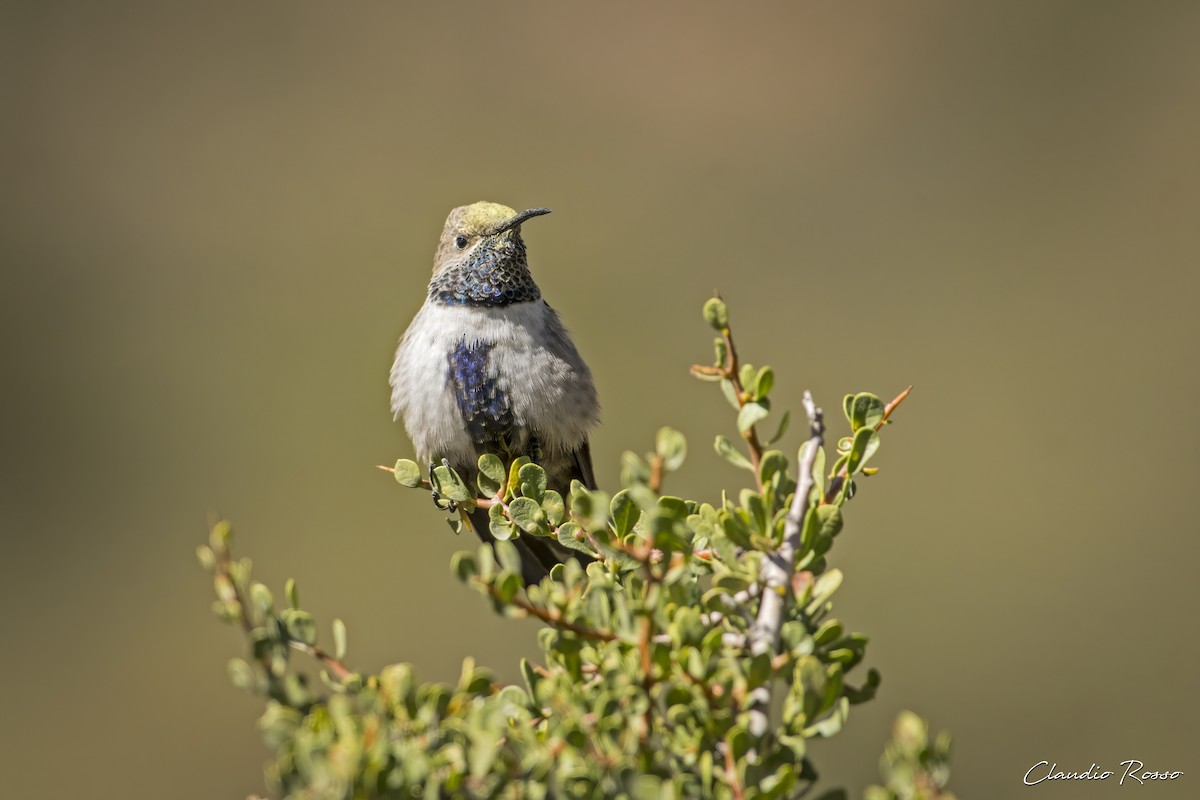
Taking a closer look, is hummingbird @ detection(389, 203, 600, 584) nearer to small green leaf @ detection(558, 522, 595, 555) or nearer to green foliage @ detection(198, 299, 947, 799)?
small green leaf @ detection(558, 522, 595, 555)

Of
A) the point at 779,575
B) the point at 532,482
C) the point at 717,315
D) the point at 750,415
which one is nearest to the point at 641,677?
the point at 779,575

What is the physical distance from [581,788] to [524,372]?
90.7 inches

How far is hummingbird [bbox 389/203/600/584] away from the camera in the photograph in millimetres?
3467

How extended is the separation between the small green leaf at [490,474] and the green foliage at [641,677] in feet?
1.80

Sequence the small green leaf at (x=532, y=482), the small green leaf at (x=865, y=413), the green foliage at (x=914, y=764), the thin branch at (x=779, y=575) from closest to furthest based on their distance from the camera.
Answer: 1. the green foliage at (x=914, y=764)
2. the thin branch at (x=779, y=575)
3. the small green leaf at (x=865, y=413)
4. the small green leaf at (x=532, y=482)

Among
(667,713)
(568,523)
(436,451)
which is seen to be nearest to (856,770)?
(436,451)

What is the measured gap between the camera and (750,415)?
1.41m

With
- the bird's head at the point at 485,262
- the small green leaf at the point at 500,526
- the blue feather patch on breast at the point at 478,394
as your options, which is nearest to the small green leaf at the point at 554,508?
the small green leaf at the point at 500,526

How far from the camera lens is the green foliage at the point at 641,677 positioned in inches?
45.2

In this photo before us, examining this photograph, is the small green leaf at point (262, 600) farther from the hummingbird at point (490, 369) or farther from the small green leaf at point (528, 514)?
the hummingbird at point (490, 369)

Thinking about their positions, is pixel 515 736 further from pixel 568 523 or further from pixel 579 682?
pixel 568 523

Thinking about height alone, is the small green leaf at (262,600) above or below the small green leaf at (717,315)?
below

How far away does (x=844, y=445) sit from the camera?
5.13ft

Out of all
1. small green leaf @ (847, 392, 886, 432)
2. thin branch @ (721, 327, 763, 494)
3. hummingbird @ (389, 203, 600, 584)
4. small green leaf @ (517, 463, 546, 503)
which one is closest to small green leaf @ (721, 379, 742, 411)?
thin branch @ (721, 327, 763, 494)
